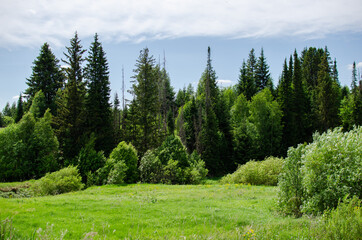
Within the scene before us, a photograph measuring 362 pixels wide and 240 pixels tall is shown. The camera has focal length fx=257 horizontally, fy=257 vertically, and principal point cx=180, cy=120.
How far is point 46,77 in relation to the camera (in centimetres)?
3850

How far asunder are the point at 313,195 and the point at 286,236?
10.3 feet

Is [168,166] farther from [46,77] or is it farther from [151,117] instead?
[46,77]

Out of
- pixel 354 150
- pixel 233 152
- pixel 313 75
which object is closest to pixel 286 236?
pixel 354 150

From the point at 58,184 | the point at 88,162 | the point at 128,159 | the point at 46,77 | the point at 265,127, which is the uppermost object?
the point at 46,77

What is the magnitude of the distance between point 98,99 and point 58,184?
17.4m

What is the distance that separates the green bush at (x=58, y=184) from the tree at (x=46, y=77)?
22933 millimetres

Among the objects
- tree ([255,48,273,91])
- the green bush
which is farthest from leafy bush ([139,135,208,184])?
tree ([255,48,273,91])

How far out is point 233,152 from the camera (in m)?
41.7

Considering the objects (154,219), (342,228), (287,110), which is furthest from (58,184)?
(287,110)

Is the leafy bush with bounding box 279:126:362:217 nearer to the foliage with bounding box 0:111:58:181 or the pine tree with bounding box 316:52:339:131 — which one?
the foliage with bounding box 0:111:58:181

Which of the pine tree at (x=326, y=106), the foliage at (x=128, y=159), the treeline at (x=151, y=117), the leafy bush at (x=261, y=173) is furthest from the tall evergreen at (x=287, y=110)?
the foliage at (x=128, y=159)

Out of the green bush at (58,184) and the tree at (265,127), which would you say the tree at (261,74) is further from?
the green bush at (58,184)

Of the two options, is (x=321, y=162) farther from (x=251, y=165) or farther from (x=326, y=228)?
(x=251, y=165)

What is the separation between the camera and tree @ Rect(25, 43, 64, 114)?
38125mm
